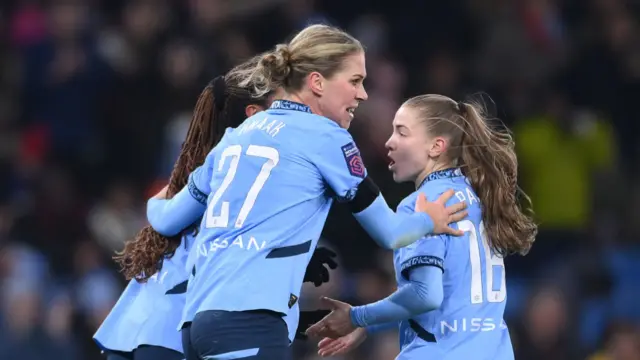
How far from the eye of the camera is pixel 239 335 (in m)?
4.51

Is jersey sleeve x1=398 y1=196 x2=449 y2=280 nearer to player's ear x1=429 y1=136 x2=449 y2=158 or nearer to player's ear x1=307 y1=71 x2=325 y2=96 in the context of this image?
player's ear x1=429 y1=136 x2=449 y2=158

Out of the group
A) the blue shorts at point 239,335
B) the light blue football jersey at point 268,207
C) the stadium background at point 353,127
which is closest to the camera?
the blue shorts at point 239,335

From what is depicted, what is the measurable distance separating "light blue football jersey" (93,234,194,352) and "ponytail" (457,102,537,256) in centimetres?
122

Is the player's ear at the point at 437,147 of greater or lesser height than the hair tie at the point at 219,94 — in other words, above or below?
below

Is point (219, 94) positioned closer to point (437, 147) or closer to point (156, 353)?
point (437, 147)

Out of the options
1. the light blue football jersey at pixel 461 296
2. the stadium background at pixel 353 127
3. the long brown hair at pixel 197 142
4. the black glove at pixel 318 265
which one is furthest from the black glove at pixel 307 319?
the stadium background at pixel 353 127

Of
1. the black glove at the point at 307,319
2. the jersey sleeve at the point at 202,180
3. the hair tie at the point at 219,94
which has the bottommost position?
the black glove at the point at 307,319

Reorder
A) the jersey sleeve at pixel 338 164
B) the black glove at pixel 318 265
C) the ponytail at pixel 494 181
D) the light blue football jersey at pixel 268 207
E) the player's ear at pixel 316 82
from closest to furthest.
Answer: the light blue football jersey at pixel 268 207 < the jersey sleeve at pixel 338 164 < the player's ear at pixel 316 82 < the ponytail at pixel 494 181 < the black glove at pixel 318 265

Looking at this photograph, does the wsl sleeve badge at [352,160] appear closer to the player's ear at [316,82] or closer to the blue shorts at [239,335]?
the player's ear at [316,82]

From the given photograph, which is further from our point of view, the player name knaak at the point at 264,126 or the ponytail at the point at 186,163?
the ponytail at the point at 186,163

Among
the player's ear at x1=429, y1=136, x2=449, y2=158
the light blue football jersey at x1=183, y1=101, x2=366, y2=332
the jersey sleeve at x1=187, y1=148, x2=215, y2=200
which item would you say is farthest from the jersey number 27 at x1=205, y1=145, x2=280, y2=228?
the player's ear at x1=429, y1=136, x2=449, y2=158

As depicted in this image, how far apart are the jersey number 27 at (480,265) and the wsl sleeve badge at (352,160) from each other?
523 millimetres

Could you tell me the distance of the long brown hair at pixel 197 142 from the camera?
532 centimetres

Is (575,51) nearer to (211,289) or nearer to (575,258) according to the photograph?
(575,258)
